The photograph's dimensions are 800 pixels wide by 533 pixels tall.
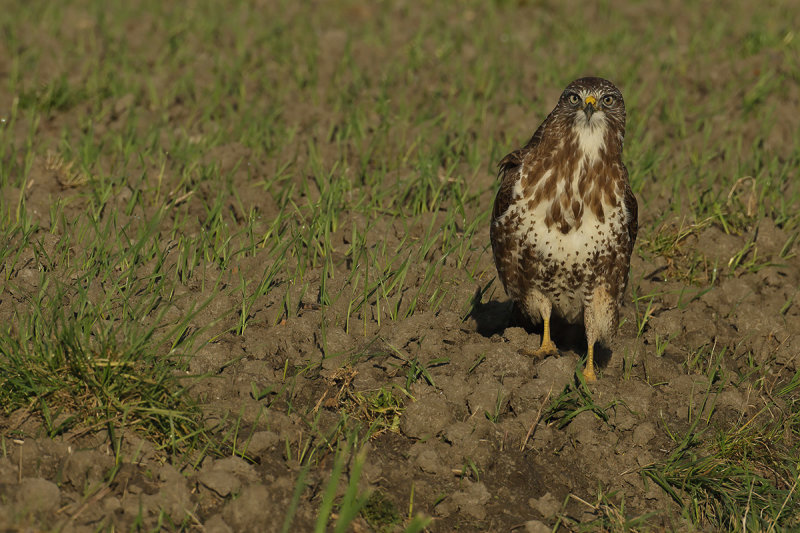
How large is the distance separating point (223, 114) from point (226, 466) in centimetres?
462

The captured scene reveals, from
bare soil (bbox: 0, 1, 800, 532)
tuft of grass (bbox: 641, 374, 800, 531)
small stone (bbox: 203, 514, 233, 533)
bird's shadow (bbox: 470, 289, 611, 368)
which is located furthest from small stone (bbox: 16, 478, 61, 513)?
bird's shadow (bbox: 470, 289, 611, 368)

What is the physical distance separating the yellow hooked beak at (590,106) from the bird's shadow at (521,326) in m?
1.25

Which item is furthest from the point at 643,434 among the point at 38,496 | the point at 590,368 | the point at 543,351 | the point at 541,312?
the point at 38,496

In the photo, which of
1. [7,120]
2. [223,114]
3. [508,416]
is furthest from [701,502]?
[7,120]

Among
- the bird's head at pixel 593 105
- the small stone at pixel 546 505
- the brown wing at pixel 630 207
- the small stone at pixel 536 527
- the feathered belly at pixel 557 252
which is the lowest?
the small stone at pixel 546 505

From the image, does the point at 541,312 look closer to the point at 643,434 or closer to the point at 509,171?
the point at 509,171

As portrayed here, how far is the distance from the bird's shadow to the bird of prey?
0.45m

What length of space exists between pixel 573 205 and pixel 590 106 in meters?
0.50

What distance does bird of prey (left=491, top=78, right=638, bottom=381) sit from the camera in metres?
5.24

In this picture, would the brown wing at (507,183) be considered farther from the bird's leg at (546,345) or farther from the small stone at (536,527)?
the small stone at (536,527)

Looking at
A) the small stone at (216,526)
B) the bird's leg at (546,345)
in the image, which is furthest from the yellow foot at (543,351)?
the small stone at (216,526)

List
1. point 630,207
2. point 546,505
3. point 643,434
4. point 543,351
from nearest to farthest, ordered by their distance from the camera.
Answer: point 546,505
point 643,434
point 630,207
point 543,351

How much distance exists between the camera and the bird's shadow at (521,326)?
19.6 ft

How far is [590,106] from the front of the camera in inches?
203
